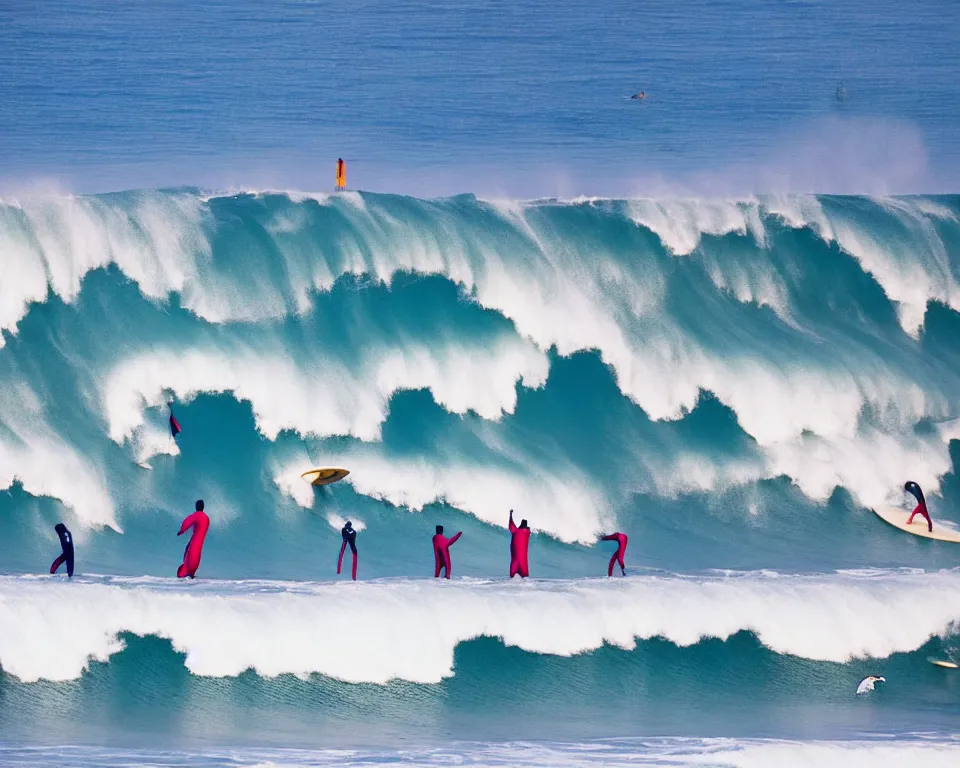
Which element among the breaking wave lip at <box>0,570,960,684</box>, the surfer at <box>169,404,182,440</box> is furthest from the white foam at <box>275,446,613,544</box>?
the breaking wave lip at <box>0,570,960,684</box>

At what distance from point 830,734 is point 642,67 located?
14968 millimetres

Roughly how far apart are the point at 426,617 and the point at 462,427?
10.4 feet

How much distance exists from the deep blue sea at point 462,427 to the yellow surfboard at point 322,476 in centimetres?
11

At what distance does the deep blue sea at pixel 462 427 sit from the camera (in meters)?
11.0

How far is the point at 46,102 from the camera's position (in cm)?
2111

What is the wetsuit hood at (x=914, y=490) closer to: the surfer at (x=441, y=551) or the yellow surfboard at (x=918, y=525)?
the yellow surfboard at (x=918, y=525)

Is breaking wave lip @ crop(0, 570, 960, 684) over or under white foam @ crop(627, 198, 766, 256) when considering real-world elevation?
under

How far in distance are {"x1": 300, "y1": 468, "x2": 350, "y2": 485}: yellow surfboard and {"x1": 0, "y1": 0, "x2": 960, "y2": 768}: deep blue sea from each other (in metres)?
0.11

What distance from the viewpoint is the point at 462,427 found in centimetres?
1448

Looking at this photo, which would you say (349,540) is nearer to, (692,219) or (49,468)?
(49,468)

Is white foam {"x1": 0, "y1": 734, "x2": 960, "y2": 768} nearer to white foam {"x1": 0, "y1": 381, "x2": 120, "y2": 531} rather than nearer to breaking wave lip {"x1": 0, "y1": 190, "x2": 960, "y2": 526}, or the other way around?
white foam {"x1": 0, "y1": 381, "x2": 120, "y2": 531}

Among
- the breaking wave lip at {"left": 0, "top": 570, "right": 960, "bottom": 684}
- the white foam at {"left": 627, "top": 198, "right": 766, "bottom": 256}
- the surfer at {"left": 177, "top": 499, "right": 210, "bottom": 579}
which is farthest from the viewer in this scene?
the white foam at {"left": 627, "top": 198, "right": 766, "bottom": 256}

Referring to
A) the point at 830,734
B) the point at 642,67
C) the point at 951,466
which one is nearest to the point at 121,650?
the point at 830,734

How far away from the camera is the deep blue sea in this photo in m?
11.0
